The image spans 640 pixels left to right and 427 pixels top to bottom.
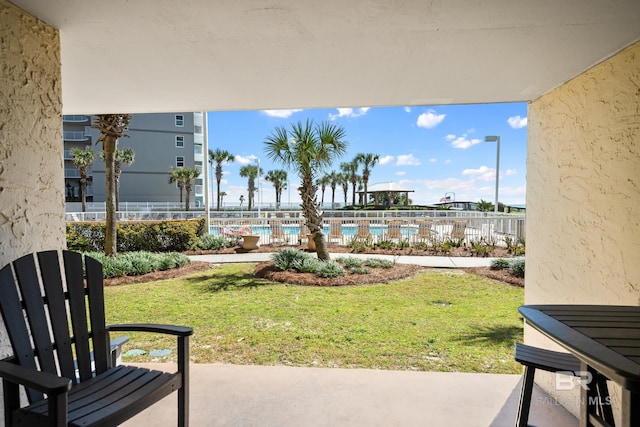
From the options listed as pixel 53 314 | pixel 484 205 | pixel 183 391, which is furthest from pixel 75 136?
pixel 183 391

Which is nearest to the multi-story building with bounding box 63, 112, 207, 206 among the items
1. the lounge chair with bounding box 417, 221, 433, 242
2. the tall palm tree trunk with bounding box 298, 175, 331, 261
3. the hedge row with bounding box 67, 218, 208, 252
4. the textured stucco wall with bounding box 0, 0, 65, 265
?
the hedge row with bounding box 67, 218, 208, 252

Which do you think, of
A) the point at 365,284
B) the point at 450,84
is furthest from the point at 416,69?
the point at 365,284

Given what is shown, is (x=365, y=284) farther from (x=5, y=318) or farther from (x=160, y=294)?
(x=5, y=318)

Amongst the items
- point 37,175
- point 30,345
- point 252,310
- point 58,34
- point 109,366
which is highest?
point 58,34

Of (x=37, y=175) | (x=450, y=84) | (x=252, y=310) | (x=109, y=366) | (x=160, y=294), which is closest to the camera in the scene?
(x=37, y=175)

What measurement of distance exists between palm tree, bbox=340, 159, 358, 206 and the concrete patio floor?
1629 inches

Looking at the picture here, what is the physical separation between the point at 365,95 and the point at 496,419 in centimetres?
251

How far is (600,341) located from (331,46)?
1841mm

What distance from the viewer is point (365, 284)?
24.2ft

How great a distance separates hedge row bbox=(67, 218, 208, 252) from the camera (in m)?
10.6

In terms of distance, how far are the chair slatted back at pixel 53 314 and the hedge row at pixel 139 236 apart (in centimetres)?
947

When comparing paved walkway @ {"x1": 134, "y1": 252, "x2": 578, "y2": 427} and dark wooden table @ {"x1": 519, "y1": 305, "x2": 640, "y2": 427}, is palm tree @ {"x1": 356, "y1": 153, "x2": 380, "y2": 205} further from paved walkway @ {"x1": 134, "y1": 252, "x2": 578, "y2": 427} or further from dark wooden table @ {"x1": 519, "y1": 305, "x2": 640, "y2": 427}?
dark wooden table @ {"x1": 519, "y1": 305, "x2": 640, "y2": 427}

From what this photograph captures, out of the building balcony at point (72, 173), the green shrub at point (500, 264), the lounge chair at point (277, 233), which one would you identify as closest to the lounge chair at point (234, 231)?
the lounge chair at point (277, 233)

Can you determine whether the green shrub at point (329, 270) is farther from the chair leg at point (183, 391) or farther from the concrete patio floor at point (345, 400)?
the chair leg at point (183, 391)
